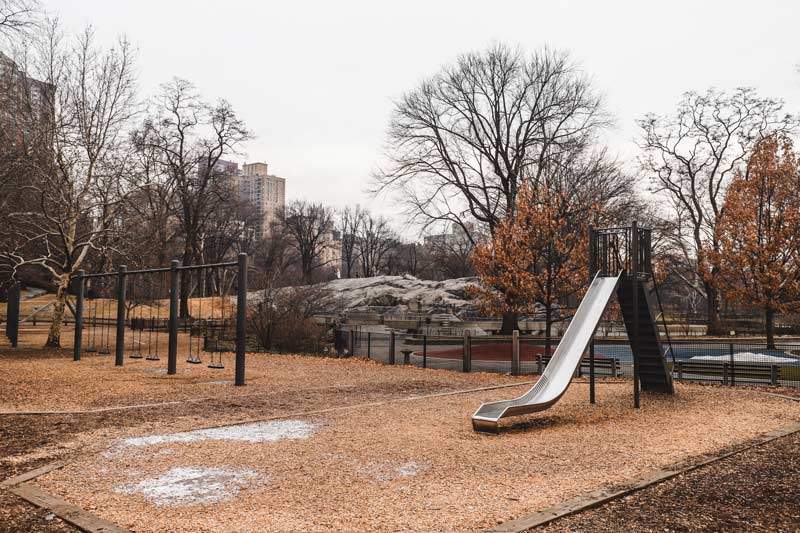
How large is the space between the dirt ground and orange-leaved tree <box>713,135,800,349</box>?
16425 millimetres

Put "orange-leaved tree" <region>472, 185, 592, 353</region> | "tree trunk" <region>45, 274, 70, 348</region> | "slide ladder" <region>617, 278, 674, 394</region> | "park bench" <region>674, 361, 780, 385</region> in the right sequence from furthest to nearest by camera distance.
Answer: "orange-leaved tree" <region>472, 185, 592, 353</region>, "tree trunk" <region>45, 274, 70, 348</region>, "park bench" <region>674, 361, 780, 385</region>, "slide ladder" <region>617, 278, 674, 394</region>

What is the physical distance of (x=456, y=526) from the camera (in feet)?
16.9

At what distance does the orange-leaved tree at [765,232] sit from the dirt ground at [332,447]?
53.9 feet

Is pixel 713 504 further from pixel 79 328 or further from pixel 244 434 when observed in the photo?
pixel 79 328

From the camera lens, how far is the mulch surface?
528 cm

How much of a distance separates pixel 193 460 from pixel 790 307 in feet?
94.6

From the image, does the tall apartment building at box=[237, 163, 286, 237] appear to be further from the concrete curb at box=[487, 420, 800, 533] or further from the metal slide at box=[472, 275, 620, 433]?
the concrete curb at box=[487, 420, 800, 533]

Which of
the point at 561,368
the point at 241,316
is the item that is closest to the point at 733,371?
the point at 561,368

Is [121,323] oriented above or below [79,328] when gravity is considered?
above

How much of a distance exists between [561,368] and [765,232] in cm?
2271

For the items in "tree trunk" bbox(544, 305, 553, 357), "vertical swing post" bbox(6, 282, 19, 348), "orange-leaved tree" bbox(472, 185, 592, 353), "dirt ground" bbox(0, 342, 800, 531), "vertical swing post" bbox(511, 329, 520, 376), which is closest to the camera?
"dirt ground" bbox(0, 342, 800, 531)

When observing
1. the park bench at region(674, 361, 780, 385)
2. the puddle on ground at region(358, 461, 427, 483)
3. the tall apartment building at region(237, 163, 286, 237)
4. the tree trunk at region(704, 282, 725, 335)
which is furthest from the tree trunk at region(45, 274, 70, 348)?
the tall apartment building at region(237, 163, 286, 237)

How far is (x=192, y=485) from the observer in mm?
6312

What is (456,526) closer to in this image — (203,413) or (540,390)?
(540,390)
